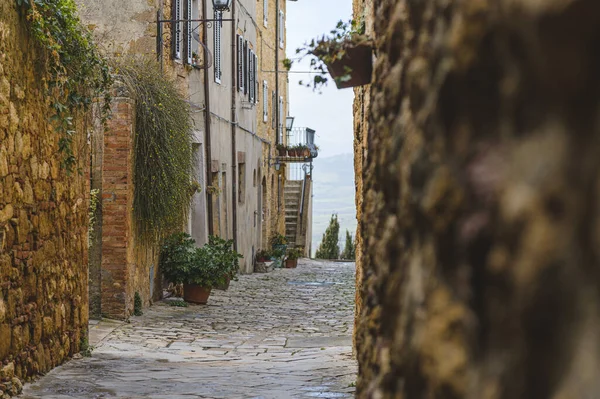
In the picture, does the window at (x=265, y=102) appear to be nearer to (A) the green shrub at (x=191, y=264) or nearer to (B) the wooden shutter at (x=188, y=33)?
(B) the wooden shutter at (x=188, y=33)

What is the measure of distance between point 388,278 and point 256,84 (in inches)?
811

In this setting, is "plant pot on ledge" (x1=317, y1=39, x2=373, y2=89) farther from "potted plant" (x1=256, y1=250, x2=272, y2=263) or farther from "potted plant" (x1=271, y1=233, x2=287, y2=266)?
"potted plant" (x1=271, y1=233, x2=287, y2=266)

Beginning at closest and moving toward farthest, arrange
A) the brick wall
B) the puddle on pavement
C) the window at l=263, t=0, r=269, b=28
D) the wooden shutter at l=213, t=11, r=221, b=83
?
1. the brick wall
2. the wooden shutter at l=213, t=11, r=221, b=83
3. the puddle on pavement
4. the window at l=263, t=0, r=269, b=28

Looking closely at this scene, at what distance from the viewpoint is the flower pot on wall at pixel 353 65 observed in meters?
3.97

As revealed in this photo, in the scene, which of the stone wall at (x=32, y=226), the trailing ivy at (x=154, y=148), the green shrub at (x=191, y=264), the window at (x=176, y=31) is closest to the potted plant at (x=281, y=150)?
the window at (x=176, y=31)

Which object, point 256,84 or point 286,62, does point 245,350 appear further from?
point 256,84

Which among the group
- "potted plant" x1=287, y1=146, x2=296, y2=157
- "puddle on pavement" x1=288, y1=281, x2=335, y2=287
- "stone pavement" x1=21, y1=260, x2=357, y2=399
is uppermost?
"potted plant" x1=287, y1=146, x2=296, y2=157

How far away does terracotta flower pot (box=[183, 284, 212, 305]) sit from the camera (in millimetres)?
13336

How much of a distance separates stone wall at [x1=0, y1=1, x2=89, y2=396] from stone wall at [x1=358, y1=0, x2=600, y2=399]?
14.8 feet

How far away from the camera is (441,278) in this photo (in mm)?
1802


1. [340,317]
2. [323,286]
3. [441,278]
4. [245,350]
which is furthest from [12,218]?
[323,286]

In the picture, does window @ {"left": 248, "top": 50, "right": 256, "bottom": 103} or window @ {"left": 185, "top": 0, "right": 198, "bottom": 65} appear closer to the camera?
window @ {"left": 185, "top": 0, "right": 198, "bottom": 65}

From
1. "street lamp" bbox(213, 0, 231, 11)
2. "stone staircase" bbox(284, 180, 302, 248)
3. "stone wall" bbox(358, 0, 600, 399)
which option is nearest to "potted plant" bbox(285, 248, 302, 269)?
"stone staircase" bbox(284, 180, 302, 248)

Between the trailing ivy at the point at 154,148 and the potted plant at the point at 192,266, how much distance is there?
1.18m
